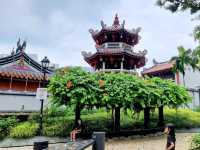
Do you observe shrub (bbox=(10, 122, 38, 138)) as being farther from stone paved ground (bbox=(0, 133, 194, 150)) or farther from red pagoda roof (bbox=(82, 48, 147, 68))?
red pagoda roof (bbox=(82, 48, 147, 68))

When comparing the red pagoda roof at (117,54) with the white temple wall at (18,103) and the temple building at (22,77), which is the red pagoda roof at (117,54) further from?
the white temple wall at (18,103)

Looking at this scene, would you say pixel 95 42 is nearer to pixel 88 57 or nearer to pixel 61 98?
pixel 88 57

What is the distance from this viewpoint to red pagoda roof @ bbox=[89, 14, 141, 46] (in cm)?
3199

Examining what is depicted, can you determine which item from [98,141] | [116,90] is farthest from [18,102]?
[98,141]

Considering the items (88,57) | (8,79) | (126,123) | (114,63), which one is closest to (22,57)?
(8,79)

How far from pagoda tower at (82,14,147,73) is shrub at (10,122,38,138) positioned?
15.2 metres

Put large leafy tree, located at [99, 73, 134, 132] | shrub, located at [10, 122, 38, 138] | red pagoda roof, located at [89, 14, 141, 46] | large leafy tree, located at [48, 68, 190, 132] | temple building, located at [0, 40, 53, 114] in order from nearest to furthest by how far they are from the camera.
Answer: large leafy tree, located at [48, 68, 190, 132]
large leafy tree, located at [99, 73, 134, 132]
shrub, located at [10, 122, 38, 138]
temple building, located at [0, 40, 53, 114]
red pagoda roof, located at [89, 14, 141, 46]

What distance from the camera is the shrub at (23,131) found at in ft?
53.3

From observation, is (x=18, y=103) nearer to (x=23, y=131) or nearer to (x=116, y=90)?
(x=23, y=131)

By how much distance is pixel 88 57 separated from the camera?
32.1 meters

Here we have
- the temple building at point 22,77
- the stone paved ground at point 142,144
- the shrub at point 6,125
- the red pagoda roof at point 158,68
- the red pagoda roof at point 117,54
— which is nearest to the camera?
the stone paved ground at point 142,144

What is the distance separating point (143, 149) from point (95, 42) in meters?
22.6

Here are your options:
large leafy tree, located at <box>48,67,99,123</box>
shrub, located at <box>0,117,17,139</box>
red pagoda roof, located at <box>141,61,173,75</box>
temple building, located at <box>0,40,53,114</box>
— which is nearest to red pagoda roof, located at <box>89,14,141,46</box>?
red pagoda roof, located at <box>141,61,173,75</box>

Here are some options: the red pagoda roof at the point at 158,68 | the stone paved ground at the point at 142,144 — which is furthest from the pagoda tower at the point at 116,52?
the stone paved ground at the point at 142,144
